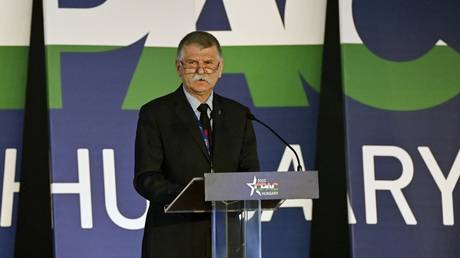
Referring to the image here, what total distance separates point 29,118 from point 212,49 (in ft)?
7.75

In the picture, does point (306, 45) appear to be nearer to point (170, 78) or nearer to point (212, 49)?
point (170, 78)

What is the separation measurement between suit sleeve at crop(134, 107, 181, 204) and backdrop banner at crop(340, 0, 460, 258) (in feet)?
7.32

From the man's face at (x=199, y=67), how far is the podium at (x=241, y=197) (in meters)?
0.60

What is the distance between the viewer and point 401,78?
17.1ft

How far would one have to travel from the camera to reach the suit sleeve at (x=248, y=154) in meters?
3.26

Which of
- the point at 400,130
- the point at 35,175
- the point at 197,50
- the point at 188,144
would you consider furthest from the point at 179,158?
the point at 400,130

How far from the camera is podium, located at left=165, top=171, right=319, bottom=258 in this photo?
258 centimetres

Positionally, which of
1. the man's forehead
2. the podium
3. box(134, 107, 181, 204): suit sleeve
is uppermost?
the man's forehead

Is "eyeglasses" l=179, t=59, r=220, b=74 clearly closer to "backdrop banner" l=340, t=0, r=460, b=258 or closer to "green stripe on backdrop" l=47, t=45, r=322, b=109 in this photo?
"green stripe on backdrop" l=47, t=45, r=322, b=109

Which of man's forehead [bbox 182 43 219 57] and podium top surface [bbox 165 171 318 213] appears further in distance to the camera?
man's forehead [bbox 182 43 219 57]

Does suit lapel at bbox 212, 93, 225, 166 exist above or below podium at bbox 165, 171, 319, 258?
above

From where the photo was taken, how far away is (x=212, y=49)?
126 inches

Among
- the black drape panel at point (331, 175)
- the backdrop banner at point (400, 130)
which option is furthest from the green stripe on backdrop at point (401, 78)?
the black drape panel at point (331, 175)

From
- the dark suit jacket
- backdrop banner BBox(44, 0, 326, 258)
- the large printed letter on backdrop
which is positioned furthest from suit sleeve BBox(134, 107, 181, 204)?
the large printed letter on backdrop
